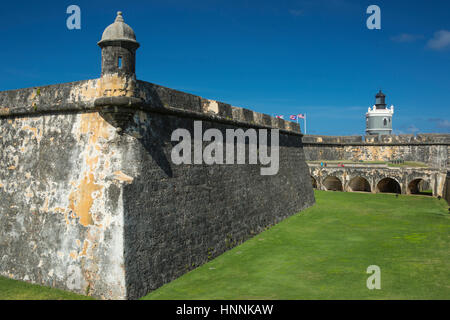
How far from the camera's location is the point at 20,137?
8.20 m

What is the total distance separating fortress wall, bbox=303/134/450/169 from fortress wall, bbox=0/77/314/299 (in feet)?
77.2

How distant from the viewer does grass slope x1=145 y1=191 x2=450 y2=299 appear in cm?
693

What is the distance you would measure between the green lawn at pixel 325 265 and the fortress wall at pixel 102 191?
0.51 metres

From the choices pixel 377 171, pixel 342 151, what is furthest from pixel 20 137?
pixel 342 151

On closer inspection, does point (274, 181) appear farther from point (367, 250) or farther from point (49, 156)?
point (49, 156)

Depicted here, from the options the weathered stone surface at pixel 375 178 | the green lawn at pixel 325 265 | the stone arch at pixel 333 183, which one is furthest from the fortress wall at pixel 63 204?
the stone arch at pixel 333 183

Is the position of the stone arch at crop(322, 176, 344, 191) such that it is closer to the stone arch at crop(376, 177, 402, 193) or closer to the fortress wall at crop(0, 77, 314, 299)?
the stone arch at crop(376, 177, 402, 193)

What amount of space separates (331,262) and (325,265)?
313mm

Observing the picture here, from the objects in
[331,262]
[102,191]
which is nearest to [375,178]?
[331,262]

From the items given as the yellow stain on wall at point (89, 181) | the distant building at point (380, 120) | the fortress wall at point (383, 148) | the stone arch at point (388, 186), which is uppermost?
the distant building at point (380, 120)

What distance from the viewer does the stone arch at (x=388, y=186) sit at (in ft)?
80.6

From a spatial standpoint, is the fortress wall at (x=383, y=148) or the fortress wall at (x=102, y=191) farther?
the fortress wall at (x=383, y=148)

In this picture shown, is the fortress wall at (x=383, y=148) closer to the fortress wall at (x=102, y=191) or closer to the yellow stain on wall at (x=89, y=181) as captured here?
the fortress wall at (x=102, y=191)
